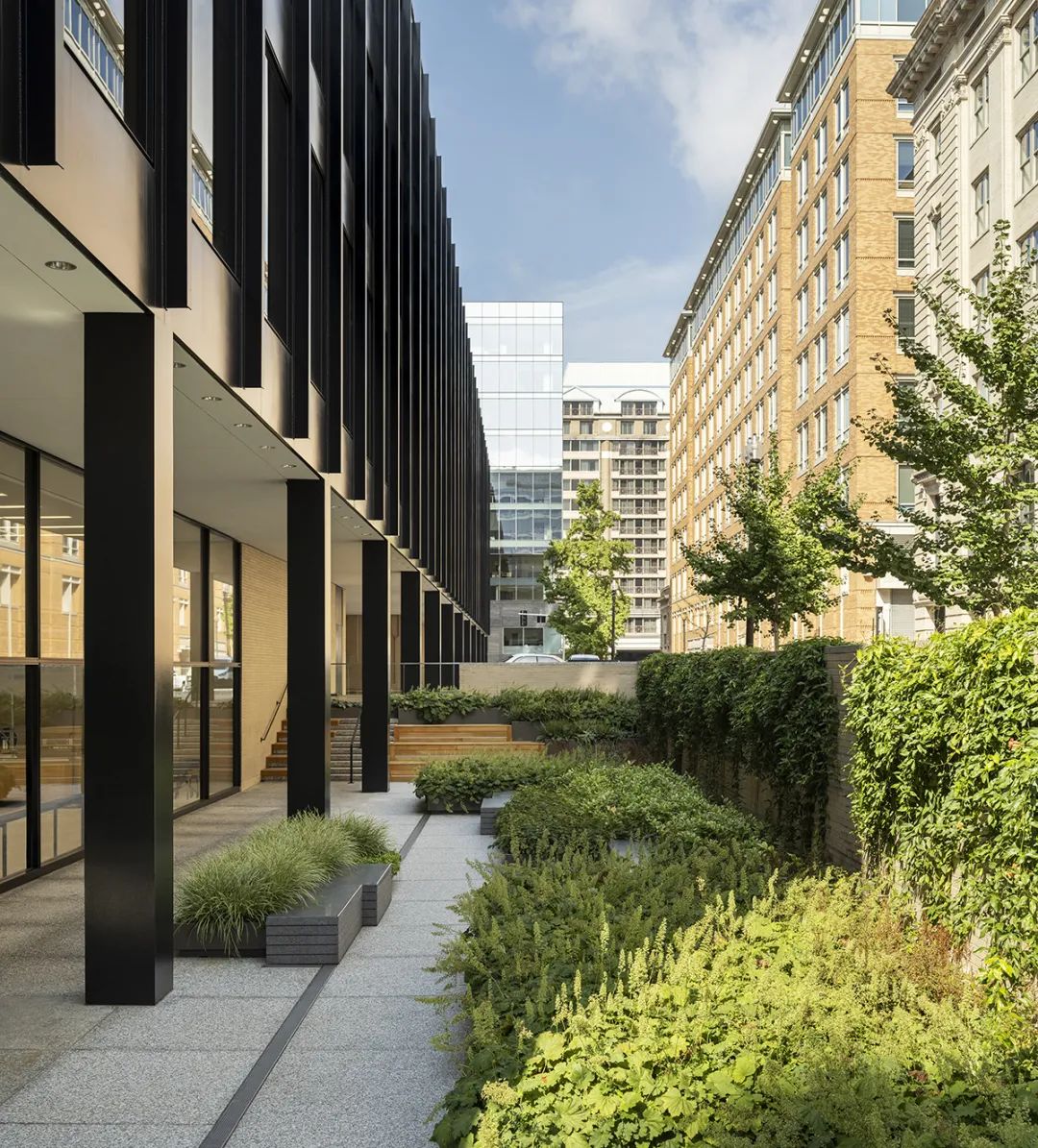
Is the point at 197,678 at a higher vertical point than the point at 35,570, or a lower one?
lower

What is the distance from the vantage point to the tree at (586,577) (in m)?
65.4

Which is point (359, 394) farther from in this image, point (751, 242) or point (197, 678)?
point (751, 242)

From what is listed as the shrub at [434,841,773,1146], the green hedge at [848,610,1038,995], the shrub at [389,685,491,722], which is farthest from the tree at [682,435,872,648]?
the shrub at [434,841,773,1146]

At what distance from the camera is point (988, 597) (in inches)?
793

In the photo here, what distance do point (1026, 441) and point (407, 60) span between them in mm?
14099

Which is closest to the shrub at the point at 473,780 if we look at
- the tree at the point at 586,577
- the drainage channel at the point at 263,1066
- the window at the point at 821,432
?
the drainage channel at the point at 263,1066

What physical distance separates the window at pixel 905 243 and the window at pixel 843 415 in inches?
205

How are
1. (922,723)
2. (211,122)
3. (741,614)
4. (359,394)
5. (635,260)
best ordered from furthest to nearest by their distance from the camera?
(635,260) < (741,614) < (359,394) < (211,122) < (922,723)

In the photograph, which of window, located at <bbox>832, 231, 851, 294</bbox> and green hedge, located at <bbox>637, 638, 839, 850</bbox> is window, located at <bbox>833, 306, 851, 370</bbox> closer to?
window, located at <bbox>832, 231, 851, 294</bbox>

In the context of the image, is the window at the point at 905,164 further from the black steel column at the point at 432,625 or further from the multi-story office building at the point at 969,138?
the black steel column at the point at 432,625

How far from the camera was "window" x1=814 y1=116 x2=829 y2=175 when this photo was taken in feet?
169

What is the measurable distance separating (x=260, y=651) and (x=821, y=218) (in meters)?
38.5

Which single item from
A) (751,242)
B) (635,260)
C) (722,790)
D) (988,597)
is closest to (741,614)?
(988,597)

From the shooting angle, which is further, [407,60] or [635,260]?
[635,260]
